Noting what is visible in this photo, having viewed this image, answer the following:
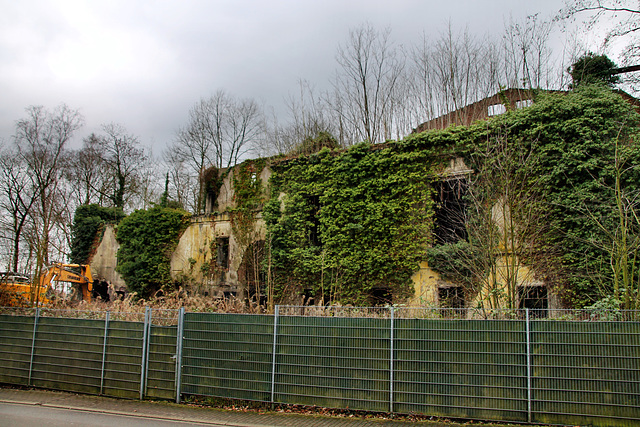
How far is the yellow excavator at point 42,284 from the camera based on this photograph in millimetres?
17266

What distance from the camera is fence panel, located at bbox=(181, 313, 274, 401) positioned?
32.3 ft

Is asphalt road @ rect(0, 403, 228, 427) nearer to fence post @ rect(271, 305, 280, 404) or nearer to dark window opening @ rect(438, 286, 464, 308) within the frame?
fence post @ rect(271, 305, 280, 404)

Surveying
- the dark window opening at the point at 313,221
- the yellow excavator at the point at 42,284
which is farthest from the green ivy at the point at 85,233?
the dark window opening at the point at 313,221

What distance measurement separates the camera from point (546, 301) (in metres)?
14.8

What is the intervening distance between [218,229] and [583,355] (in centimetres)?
1772

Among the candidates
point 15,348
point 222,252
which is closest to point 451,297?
point 222,252

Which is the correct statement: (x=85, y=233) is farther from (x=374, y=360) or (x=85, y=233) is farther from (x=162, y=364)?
(x=374, y=360)

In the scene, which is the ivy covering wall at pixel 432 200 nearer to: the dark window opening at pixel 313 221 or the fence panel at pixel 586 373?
the dark window opening at pixel 313 221

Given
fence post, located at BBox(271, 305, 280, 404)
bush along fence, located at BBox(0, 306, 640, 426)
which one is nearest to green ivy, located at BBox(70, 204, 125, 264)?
bush along fence, located at BBox(0, 306, 640, 426)

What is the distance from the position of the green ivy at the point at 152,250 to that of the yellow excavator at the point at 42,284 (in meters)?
1.92

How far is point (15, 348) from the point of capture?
41.4ft

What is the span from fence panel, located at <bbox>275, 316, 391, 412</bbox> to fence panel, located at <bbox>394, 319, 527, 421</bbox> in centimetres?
36

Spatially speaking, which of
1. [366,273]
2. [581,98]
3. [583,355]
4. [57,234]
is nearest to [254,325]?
[583,355]

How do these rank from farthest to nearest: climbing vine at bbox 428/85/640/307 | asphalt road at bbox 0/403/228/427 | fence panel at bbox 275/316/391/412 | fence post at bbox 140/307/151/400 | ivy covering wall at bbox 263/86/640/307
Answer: ivy covering wall at bbox 263/86/640/307
climbing vine at bbox 428/85/640/307
fence post at bbox 140/307/151/400
fence panel at bbox 275/316/391/412
asphalt road at bbox 0/403/228/427
